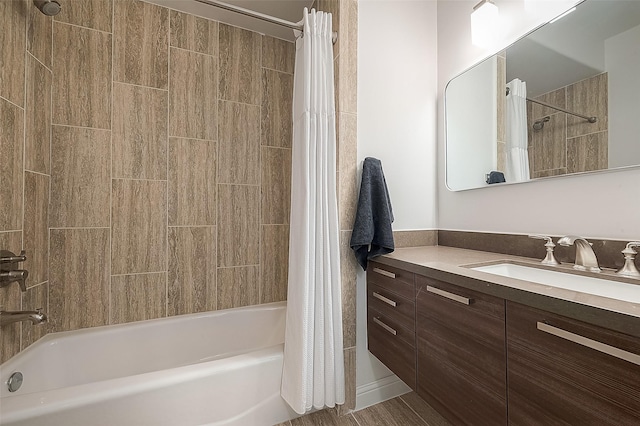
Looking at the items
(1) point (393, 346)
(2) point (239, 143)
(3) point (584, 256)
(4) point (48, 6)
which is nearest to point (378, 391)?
(1) point (393, 346)

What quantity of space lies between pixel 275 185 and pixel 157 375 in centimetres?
141

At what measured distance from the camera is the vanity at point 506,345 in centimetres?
60

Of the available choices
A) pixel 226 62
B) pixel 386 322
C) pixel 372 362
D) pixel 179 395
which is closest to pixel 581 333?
pixel 386 322

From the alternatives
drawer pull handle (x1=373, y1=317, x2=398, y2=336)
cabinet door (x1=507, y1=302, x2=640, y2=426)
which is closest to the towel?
drawer pull handle (x1=373, y1=317, x2=398, y2=336)

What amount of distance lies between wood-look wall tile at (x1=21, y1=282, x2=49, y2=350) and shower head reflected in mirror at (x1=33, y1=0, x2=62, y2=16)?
1414 mm

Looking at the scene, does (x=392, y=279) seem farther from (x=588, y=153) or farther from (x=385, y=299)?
(x=588, y=153)

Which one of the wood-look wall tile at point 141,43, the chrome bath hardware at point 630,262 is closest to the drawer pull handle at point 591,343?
the chrome bath hardware at point 630,262

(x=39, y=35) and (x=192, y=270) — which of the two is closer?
(x=39, y=35)

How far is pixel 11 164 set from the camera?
1279 millimetres

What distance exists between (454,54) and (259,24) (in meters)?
1.39

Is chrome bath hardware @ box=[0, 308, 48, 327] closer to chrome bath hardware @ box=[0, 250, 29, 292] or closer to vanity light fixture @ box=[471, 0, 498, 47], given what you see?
chrome bath hardware @ box=[0, 250, 29, 292]

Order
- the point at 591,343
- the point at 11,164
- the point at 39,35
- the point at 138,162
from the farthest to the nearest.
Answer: the point at 138,162, the point at 39,35, the point at 11,164, the point at 591,343

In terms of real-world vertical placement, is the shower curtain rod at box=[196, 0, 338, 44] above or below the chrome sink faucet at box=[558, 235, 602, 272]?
above

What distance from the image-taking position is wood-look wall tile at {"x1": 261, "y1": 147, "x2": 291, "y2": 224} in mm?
2156
